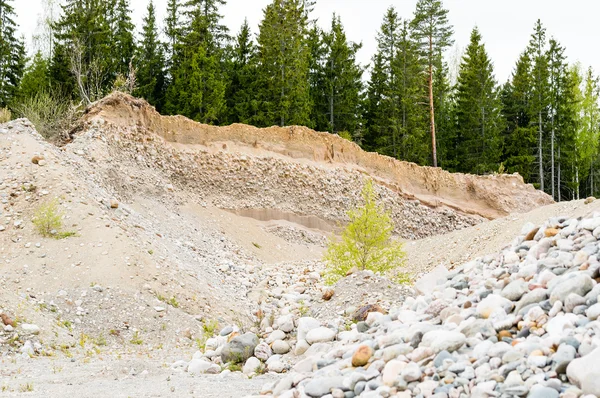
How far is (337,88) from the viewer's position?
3581 centimetres

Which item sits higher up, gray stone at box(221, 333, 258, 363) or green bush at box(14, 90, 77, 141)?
green bush at box(14, 90, 77, 141)

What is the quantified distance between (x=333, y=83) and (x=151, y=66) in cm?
1176

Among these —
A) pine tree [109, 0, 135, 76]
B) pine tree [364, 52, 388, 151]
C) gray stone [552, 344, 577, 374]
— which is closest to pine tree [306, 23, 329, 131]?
pine tree [364, 52, 388, 151]

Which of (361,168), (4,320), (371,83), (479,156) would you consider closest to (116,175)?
(4,320)

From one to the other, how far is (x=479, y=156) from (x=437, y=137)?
364 cm

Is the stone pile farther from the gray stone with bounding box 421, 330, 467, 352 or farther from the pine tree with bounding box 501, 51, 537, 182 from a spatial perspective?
the pine tree with bounding box 501, 51, 537, 182

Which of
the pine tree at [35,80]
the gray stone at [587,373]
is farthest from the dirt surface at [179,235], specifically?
the pine tree at [35,80]

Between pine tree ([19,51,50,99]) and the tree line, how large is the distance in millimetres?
130

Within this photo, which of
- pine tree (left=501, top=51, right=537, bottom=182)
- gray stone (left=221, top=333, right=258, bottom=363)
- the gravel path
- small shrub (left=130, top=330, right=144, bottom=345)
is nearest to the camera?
the gravel path

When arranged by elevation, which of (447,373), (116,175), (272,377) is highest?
(116,175)

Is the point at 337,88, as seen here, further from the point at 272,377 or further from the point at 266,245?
the point at 272,377

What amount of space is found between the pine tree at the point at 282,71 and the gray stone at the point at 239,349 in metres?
25.2

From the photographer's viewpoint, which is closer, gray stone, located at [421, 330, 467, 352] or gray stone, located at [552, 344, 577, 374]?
gray stone, located at [552, 344, 577, 374]

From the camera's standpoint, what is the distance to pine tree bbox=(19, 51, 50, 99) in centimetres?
3291
